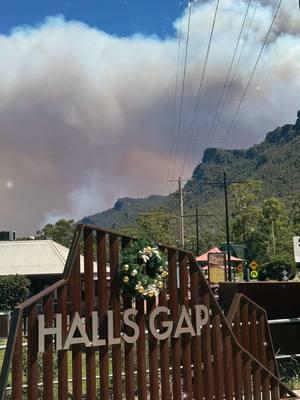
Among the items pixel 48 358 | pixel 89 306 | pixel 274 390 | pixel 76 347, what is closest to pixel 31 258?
pixel 274 390

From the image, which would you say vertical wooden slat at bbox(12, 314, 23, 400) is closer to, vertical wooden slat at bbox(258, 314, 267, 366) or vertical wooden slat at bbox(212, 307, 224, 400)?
vertical wooden slat at bbox(212, 307, 224, 400)

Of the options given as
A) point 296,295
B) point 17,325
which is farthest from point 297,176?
point 17,325

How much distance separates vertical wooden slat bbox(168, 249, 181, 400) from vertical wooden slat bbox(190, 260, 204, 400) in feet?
0.72

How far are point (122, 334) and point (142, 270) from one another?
74cm

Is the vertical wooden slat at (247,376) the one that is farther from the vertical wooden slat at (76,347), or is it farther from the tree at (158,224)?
the tree at (158,224)

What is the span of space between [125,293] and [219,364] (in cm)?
155

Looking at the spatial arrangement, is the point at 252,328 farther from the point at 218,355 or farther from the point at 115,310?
the point at 115,310

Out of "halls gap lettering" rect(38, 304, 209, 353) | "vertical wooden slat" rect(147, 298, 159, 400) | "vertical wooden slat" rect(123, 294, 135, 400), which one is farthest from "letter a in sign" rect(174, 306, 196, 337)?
"vertical wooden slat" rect(123, 294, 135, 400)

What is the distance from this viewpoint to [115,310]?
17.9 ft

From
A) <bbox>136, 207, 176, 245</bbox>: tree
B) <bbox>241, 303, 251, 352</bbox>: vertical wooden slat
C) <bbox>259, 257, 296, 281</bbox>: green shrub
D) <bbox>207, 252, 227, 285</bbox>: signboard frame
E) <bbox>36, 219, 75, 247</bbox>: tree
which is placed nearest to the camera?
<bbox>241, 303, 251, 352</bbox>: vertical wooden slat

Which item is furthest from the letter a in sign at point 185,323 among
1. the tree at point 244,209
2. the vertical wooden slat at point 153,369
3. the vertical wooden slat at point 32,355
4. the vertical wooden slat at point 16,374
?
the tree at point 244,209

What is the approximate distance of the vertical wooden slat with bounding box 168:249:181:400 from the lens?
571cm

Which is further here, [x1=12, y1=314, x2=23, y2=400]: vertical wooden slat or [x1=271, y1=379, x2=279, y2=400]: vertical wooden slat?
[x1=271, y1=379, x2=279, y2=400]: vertical wooden slat

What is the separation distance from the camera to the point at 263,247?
64.6 metres
